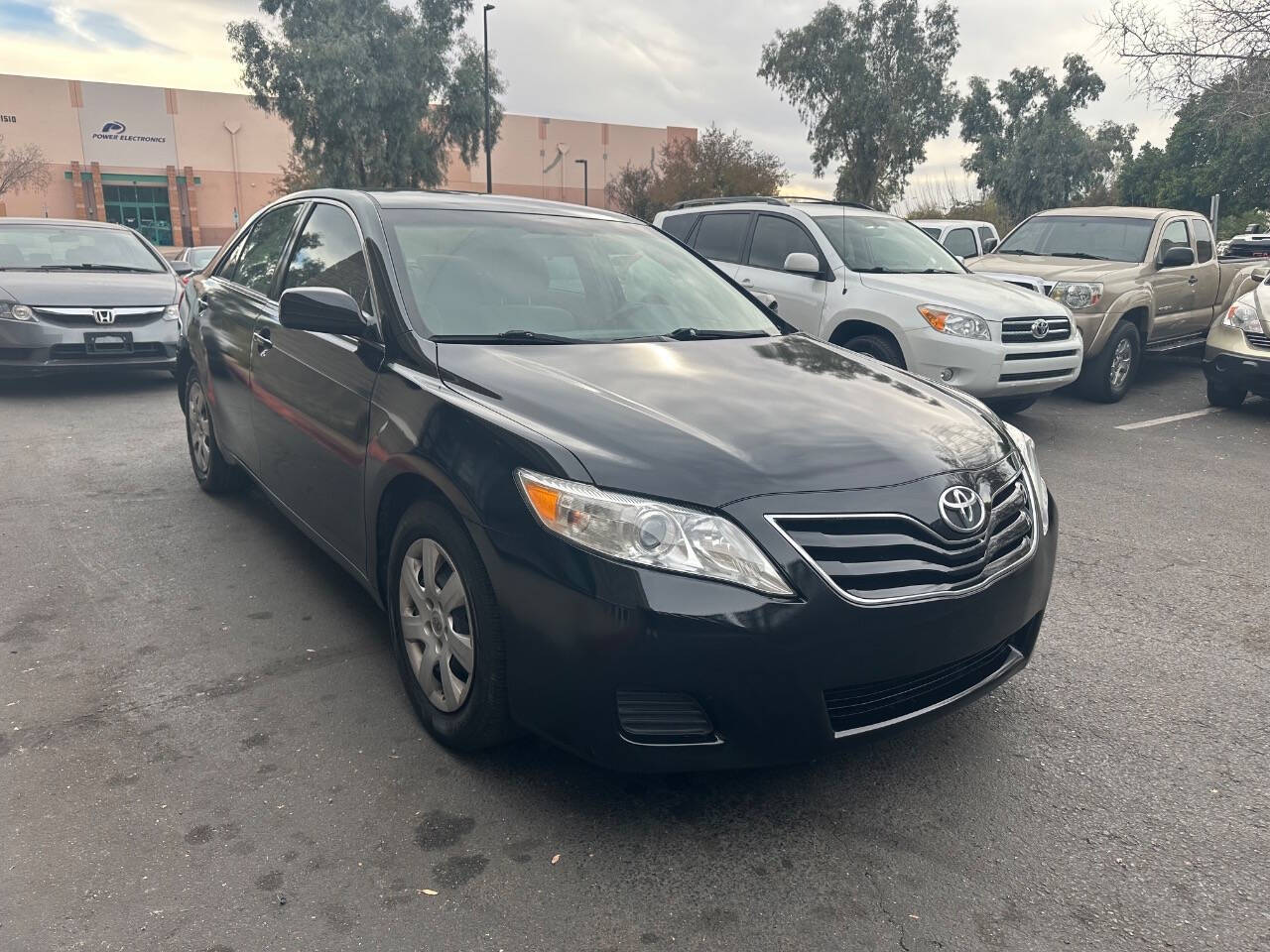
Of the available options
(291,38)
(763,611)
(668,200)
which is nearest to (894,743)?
(763,611)

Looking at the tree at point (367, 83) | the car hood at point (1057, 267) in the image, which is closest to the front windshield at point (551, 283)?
the car hood at point (1057, 267)

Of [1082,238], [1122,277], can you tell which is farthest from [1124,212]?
[1122,277]

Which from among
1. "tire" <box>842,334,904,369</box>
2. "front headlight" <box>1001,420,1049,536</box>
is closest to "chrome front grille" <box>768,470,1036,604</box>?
"front headlight" <box>1001,420,1049,536</box>

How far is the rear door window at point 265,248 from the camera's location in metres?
4.65

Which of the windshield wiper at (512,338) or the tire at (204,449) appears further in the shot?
the tire at (204,449)

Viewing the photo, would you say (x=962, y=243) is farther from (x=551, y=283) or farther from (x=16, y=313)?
(x=551, y=283)

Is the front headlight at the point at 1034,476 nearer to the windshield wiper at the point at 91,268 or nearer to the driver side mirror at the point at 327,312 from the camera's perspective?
the driver side mirror at the point at 327,312

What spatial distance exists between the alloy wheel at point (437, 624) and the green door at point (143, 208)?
55056 millimetres

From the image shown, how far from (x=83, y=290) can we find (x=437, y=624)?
25.4 ft

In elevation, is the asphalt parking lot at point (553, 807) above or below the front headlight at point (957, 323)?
below

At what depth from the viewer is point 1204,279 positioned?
1106 cm

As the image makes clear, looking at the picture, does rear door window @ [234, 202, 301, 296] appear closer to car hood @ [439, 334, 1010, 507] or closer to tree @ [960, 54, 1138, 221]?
→ car hood @ [439, 334, 1010, 507]

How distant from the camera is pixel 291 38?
109ft

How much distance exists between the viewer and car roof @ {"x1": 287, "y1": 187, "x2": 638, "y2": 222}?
158 inches
